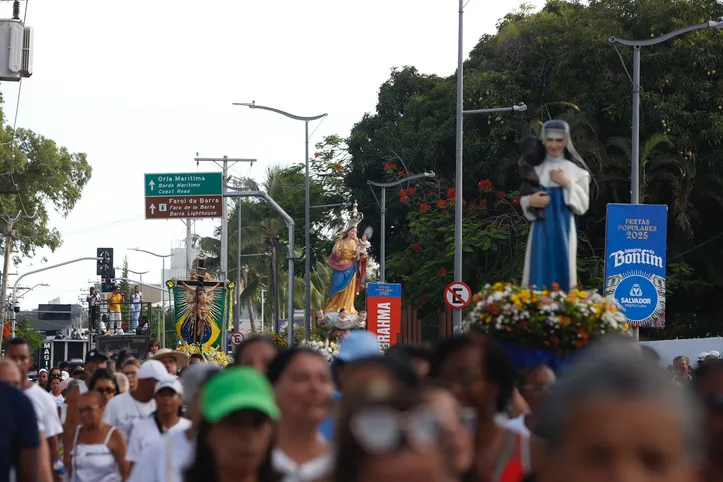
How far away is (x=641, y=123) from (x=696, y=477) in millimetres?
33071

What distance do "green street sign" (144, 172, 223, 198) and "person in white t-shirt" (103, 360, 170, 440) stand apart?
1457 inches

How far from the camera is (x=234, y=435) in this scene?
12.5 ft

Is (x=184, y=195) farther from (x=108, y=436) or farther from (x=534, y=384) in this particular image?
(x=534, y=384)

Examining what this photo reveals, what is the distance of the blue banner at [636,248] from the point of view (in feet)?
61.6

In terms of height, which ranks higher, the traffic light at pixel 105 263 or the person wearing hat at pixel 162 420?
the traffic light at pixel 105 263

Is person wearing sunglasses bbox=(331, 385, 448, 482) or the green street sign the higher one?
the green street sign

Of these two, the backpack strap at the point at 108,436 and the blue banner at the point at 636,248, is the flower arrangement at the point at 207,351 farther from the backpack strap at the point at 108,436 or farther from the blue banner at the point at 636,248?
the backpack strap at the point at 108,436

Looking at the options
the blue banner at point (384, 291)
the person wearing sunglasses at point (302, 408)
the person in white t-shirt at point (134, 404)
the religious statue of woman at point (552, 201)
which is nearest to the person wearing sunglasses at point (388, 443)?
the person wearing sunglasses at point (302, 408)

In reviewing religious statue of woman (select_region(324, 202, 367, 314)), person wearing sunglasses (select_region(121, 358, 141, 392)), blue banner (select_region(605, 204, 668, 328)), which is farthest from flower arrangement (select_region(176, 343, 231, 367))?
person wearing sunglasses (select_region(121, 358, 141, 392))

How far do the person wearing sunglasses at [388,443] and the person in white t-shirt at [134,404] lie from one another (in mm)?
6924

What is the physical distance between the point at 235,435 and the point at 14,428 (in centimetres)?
199

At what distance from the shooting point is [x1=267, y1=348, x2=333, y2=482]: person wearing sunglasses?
468 cm

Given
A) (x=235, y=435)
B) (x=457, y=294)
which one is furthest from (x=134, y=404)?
(x=457, y=294)

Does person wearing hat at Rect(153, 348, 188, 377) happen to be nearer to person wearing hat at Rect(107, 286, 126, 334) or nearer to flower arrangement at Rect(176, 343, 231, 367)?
flower arrangement at Rect(176, 343, 231, 367)
